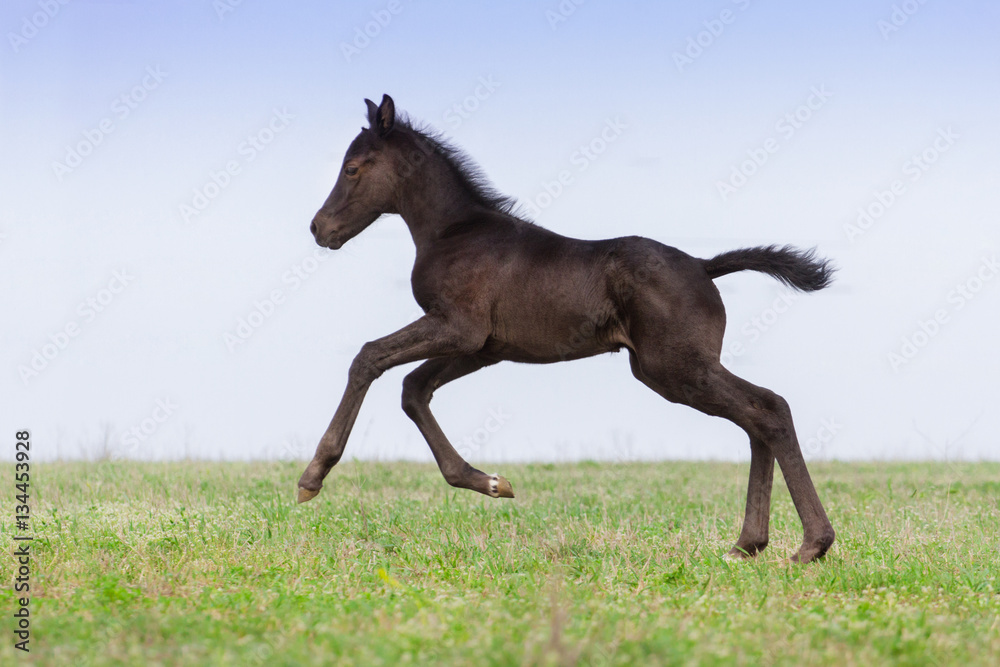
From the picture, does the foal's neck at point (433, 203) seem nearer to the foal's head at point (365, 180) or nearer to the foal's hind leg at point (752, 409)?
the foal's head at point (365, 180)

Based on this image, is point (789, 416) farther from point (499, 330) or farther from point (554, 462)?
point (554, 462)

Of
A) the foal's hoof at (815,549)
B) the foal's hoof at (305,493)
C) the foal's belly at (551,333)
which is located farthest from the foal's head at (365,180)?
the foal's hoof at (815,549)

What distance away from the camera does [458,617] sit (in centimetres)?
489

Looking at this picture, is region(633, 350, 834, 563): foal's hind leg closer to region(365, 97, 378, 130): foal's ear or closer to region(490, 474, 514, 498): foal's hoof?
region(490, 474, 514, 498): foal's hoof

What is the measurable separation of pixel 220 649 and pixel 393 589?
1.88 metres

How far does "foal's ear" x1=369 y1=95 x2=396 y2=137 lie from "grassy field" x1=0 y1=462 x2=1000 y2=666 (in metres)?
3.44

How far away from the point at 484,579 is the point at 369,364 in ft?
6.17

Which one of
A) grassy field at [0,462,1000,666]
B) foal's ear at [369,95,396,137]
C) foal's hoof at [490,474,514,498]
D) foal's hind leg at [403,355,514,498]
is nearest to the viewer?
grassy field at [0,462,1000,666]

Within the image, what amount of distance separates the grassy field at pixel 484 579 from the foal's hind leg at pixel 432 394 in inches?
25.5

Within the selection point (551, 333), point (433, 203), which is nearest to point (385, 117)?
point (433, 203)

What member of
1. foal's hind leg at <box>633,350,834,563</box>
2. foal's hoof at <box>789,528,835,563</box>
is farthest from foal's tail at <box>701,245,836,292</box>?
foal's hoof at <box>789,528,835,563</box>

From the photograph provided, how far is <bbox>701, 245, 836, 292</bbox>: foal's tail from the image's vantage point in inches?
302

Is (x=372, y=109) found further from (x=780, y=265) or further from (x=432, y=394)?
(x=780, y=265)

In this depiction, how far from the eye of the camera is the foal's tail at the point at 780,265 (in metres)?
7.66
